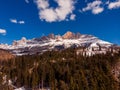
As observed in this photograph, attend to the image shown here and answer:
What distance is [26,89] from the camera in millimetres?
127750

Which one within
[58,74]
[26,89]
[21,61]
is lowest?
[26,89]

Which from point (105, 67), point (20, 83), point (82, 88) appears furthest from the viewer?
point (20, 83)

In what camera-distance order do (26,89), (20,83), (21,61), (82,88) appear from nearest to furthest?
(82,88)
(26,89)
(20,83)
(21,61)

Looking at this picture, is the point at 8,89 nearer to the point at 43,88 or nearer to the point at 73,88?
the point at 43,88

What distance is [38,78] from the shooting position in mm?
128250

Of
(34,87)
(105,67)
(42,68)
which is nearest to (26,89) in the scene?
(34,87)

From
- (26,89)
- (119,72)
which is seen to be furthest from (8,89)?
(119,72)

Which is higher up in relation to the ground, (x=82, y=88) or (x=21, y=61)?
(x=21, y=61)

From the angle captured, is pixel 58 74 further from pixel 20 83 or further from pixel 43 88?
pixel 20 83

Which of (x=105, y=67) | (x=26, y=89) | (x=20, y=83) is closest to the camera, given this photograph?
(x=105, y=67)

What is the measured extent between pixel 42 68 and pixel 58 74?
13.9m

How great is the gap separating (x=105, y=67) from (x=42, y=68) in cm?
4161

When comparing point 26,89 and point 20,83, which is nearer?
point 26,89

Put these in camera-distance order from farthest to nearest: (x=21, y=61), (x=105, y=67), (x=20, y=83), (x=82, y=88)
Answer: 1. (x=21, y=61)
2. (x=20, y=83)
3. (x=105, y=67)
4. (x=82, y=88)
